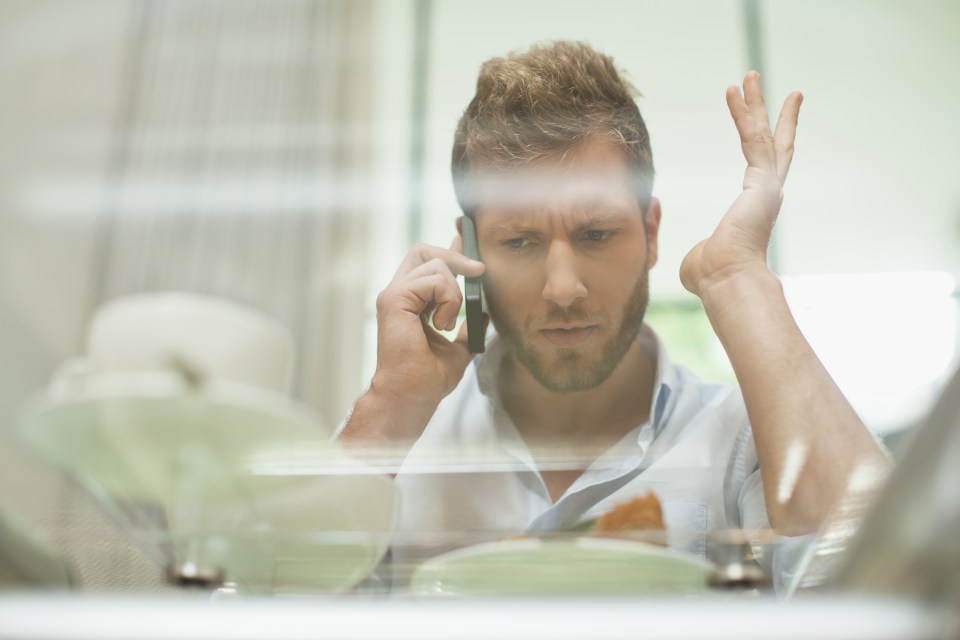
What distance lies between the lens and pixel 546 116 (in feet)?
2.31

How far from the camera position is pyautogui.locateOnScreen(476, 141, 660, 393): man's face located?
665 mm

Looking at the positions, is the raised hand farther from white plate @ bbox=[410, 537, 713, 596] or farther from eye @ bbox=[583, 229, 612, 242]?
white plate @ bbox=[410, 537, 713, 596]

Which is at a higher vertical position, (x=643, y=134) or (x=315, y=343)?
(x=643, y=134)

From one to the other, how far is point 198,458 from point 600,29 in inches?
20.9

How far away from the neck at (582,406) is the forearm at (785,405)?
3.2 inches

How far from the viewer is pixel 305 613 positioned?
27 centimetres

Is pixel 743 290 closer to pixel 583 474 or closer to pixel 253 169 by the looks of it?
pixel 583 474

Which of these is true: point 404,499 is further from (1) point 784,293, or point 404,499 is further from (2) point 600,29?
(2) point 600,29

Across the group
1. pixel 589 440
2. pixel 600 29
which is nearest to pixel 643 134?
pixel 600 29

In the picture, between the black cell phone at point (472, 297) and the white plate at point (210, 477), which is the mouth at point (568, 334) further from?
the white plate at point (210, 477)

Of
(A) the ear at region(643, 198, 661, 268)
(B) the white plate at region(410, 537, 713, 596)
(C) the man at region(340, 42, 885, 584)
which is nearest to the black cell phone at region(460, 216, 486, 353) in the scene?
(C) the man at region(340, 42, 885, 584)

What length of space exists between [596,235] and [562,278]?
44 millimetres

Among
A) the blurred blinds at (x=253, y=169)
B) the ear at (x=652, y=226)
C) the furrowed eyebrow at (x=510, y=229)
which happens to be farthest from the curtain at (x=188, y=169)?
the ear at (x=652, y=226)

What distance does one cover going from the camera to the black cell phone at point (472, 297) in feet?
2.25
